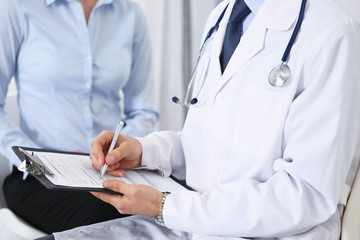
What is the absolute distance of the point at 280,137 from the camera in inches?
33.9

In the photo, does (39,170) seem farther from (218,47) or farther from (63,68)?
(63,68)

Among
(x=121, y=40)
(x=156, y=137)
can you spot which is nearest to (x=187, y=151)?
(x=156, y=137)

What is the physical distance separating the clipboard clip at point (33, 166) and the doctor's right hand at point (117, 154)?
14cm

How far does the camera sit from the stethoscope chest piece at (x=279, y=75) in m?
0.84

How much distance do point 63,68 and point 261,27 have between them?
0.81 metres

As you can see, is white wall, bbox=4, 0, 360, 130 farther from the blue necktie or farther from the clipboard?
the clipboard

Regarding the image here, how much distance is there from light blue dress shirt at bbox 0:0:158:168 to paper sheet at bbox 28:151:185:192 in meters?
0.48

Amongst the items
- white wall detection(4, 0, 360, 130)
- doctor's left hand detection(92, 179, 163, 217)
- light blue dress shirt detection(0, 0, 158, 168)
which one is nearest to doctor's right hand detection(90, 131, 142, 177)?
doctor's left hand detection(92, 179, 163, 217)

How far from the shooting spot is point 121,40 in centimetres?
165

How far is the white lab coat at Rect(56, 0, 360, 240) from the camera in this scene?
31.2 inches

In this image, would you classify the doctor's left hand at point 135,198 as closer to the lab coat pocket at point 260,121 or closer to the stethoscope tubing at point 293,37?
the lab coat pocket at point 260,121

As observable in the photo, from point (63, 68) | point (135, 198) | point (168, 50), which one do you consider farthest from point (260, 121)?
point (168, 50)

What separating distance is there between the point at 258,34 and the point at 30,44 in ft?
2.89

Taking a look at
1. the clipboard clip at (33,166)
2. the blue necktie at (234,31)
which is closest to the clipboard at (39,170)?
the clipboard clip at (33,166)
